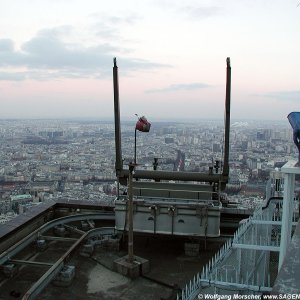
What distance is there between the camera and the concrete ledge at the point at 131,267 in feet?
26.2

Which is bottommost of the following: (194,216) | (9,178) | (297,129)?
(9,178)

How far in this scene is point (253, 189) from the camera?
14273mm

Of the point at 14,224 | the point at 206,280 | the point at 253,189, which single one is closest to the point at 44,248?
the point at 14,224

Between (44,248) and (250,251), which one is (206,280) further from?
(44,248)

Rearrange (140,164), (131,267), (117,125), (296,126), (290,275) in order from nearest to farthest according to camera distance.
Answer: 1. (290,275)
2. (296,126)
3. (131,267)
4. (140,164)
5. (117,125)

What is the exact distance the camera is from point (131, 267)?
26.1 feet

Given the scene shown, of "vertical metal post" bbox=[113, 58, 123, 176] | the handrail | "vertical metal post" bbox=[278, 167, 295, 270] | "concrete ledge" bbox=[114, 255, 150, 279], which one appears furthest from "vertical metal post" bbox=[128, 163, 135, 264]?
"vertical metal post" bbox=[278, 167, 295, 270]

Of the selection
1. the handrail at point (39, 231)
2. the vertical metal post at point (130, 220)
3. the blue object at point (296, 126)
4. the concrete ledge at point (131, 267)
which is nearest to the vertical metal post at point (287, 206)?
the blue object at point (296, 126)

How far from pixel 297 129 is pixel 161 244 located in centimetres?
629

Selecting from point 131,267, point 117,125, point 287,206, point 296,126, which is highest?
point 296,126

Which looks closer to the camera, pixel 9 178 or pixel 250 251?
pixel 250 251

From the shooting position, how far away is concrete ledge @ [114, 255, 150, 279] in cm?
798

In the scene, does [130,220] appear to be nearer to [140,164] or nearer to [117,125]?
[140,164]

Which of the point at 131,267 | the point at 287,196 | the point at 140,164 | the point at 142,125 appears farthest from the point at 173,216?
the point at 287,196
